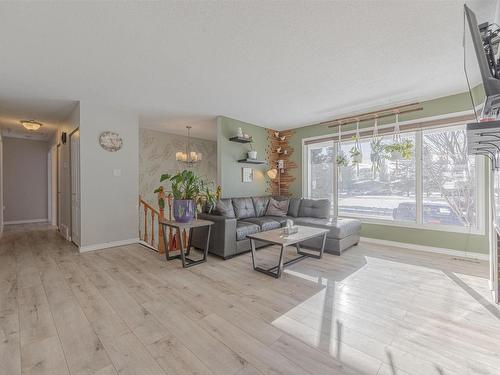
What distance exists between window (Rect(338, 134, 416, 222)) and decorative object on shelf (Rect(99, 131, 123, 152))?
4.54 metres

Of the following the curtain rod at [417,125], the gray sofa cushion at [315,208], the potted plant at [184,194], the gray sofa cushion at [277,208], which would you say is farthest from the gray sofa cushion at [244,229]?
the curtain rod at [417,125]

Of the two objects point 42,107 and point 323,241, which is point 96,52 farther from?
point 323,241

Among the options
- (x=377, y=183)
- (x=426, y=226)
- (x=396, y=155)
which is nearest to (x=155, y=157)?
(x=377, y=183)

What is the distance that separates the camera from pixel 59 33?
212 centimetres

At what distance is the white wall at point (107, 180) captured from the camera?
388cm

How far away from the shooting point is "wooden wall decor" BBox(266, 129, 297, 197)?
594cm

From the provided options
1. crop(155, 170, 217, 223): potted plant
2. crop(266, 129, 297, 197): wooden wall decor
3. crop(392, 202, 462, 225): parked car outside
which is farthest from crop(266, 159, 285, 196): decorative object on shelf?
crop(392, 202, 462, 225): parked car outside

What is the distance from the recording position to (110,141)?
4.14 metres

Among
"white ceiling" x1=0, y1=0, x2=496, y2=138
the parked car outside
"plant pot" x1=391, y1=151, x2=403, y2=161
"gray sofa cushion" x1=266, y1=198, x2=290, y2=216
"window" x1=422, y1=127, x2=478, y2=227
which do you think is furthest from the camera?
"gray sofa cushion" x1=266, y1=198, x2=290, y2=216

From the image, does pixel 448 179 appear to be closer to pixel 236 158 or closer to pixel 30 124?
pixel 236 158

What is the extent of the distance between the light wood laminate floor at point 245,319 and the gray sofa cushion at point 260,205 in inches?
63.6

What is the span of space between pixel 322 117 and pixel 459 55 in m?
2.52

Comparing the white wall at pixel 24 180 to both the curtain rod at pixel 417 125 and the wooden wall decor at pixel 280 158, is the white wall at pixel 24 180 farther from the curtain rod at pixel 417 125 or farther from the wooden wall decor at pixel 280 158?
the curtain rod at pixel 417 125

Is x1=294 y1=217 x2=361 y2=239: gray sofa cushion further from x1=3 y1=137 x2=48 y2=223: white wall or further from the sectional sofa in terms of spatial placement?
x1=3 y1=137 x2=48 y2=223: white wall
